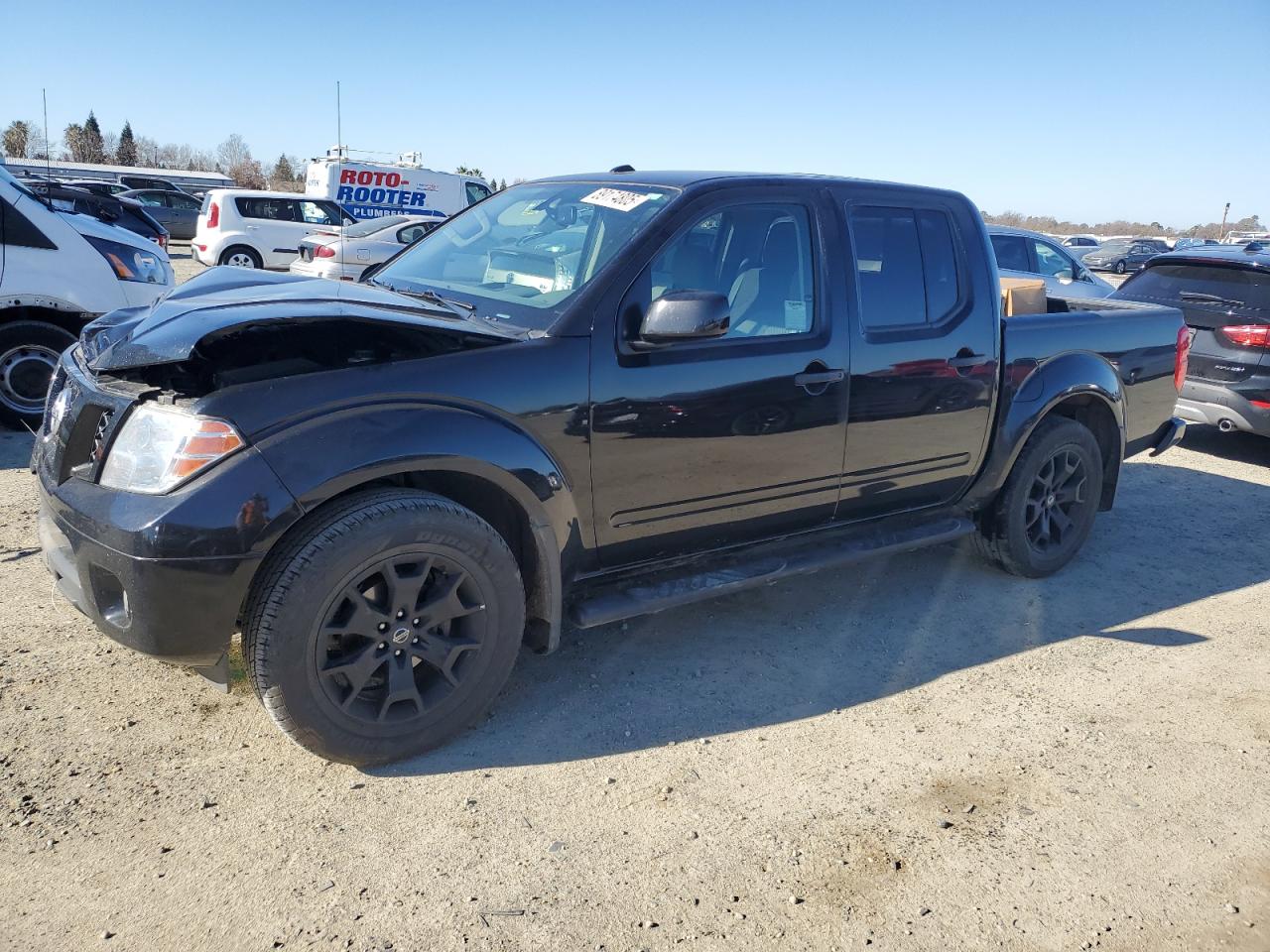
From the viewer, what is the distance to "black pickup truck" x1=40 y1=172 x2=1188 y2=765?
8.61 feet

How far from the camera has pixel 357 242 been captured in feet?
48.2

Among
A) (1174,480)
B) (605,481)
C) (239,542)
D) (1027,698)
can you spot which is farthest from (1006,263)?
(239,542)

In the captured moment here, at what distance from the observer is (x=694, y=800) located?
291 centimetres

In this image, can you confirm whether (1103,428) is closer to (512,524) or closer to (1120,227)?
(512,524)

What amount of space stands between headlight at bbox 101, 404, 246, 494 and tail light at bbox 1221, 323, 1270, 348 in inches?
292

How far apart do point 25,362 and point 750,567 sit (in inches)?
206

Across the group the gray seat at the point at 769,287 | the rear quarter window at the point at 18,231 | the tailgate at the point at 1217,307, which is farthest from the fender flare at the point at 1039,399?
the rear quarter window at the point at 18,231

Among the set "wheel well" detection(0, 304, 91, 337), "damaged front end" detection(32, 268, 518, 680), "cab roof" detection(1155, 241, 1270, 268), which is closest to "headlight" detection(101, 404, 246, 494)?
"damaged front end" detection(32, 268, 518, 680)

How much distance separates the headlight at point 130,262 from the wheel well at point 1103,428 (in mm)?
5990

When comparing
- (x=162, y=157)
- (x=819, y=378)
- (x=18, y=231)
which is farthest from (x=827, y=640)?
(x=162, y=157)

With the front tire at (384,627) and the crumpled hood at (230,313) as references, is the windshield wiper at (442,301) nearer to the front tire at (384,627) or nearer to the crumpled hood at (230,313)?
the crumpled hood at (230,313)

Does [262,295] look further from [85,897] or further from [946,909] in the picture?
[946,909]

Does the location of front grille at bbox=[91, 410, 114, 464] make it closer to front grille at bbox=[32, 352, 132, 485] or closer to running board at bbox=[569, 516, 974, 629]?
front grille at bbox=[32, 352, 132, 485]

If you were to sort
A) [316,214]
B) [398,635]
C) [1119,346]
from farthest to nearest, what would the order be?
[316,214] < [1119,346] < [398,635]
